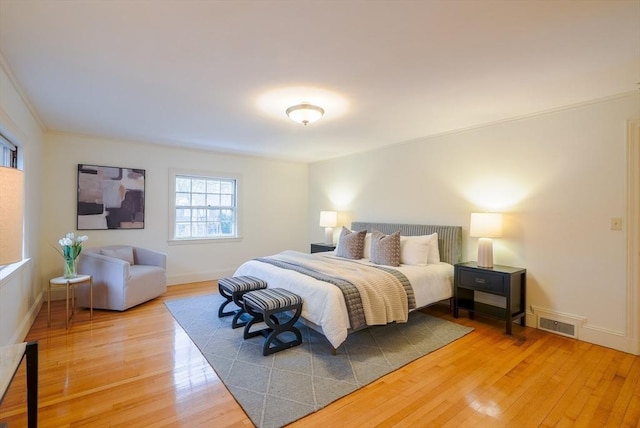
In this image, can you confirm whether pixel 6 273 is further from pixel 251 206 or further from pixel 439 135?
pixel 439 135

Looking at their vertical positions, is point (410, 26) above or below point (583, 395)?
above

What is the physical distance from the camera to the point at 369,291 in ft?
9.50

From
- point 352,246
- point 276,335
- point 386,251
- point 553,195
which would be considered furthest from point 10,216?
point 553,195

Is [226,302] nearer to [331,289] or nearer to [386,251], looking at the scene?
[331,289]

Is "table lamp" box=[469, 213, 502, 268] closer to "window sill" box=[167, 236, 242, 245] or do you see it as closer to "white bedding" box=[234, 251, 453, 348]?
"white bedding" box=[234, 251, 453, 348]

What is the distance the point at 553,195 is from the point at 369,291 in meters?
2.24

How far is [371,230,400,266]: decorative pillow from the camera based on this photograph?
150 inches

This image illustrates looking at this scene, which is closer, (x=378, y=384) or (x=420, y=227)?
(x=378, y=384)

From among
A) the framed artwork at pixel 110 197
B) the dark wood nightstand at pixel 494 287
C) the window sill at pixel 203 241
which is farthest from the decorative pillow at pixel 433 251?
the framed artwork at pixel 110 197

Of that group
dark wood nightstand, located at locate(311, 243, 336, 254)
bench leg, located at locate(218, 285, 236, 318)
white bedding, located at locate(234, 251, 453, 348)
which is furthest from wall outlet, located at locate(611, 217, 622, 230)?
bench leg, located at locate(218, 285, 236, 318)

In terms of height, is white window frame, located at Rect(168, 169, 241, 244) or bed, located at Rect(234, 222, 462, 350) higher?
white window frame, located at Rect(168, 169, 241, 244)

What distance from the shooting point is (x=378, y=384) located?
88.5 inches

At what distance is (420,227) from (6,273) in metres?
4.41

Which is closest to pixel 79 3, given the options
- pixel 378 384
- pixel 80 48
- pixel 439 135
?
pixel 80 48
